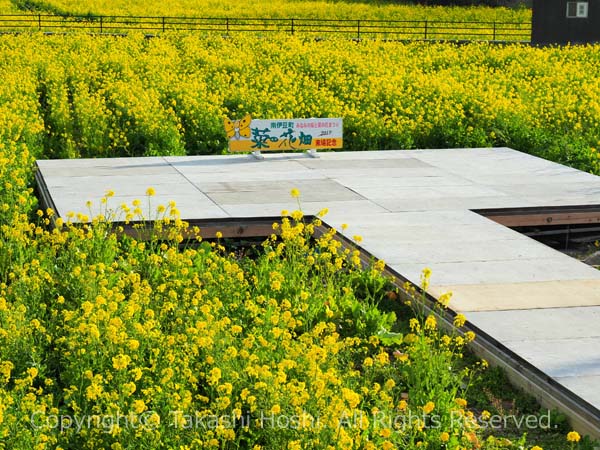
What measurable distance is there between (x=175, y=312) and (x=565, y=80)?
14.8 meters

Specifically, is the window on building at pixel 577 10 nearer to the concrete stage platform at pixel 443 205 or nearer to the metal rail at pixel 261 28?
the metal rail at pixel 261 28

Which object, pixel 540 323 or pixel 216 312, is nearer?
pixel 216 312

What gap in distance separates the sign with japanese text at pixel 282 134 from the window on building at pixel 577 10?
56.4 feet

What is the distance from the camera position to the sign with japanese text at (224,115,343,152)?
14.2 metres

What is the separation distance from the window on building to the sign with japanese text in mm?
17197

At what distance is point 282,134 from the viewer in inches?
570

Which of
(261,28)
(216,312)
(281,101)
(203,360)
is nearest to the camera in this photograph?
(203,360)

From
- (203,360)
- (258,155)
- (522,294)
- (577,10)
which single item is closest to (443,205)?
(522,294)

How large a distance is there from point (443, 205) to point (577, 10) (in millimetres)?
20056

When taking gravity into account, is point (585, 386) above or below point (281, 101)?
below

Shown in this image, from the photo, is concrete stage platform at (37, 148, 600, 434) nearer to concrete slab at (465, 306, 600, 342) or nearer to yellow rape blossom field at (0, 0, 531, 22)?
concrete slab at (465, 306, 600, 342)

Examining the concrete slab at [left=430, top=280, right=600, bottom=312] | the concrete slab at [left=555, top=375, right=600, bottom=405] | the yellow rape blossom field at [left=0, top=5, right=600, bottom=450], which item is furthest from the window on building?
the concrete slab at [left=555, top=375, right=600, bottom=405]

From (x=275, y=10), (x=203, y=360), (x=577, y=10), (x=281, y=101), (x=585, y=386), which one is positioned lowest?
(x=585, y=386)

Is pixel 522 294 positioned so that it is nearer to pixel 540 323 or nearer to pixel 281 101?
pixel 540 323
